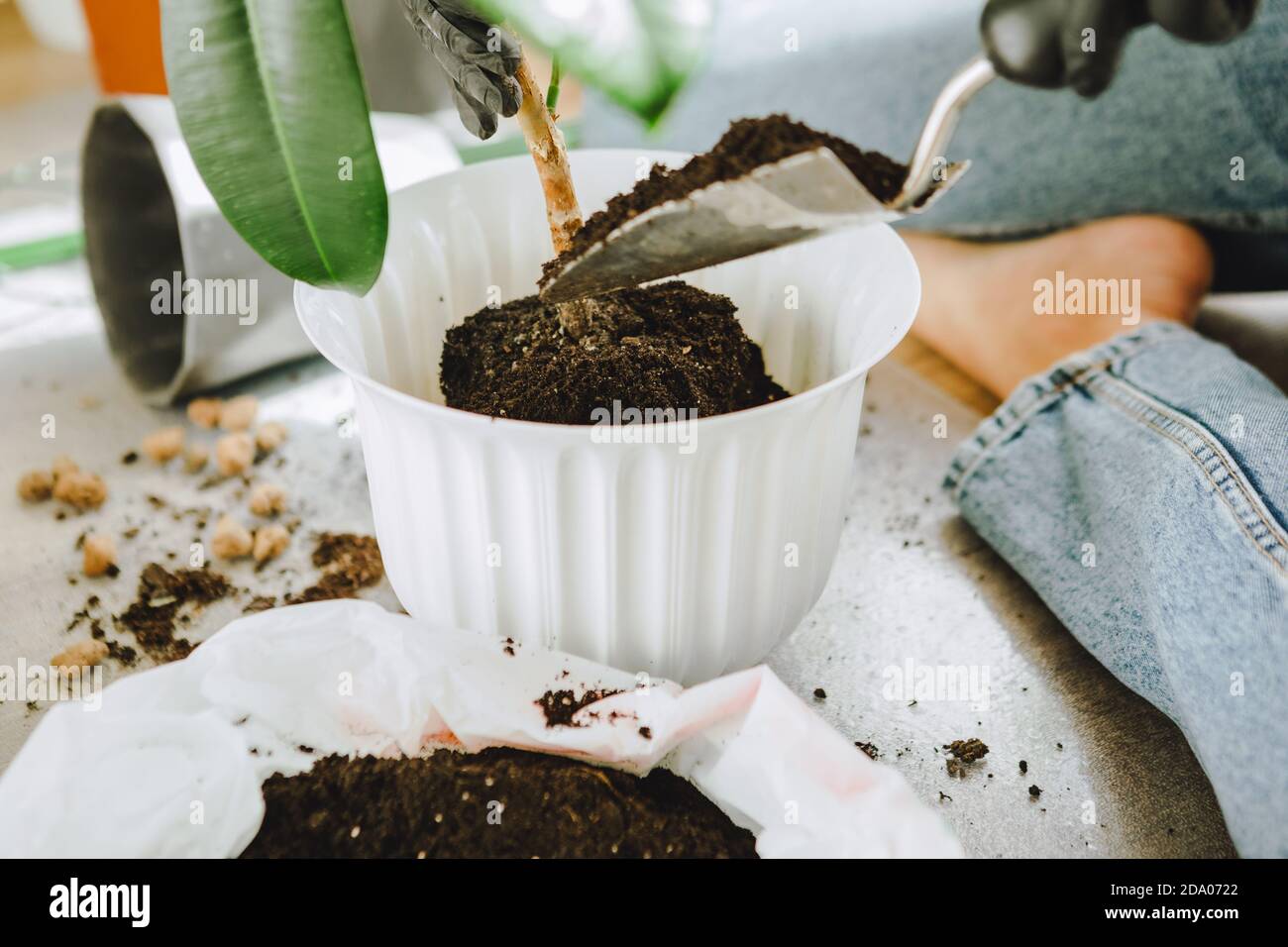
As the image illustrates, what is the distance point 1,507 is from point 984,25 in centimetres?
85

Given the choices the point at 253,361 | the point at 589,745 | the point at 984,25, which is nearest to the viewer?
the point at 984,25

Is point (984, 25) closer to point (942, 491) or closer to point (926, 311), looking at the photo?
point (942, 491)

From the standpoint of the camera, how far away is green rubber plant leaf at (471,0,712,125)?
1.52 feet

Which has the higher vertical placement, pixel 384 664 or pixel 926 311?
pixel 926 311

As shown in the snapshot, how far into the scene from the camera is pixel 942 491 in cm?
93

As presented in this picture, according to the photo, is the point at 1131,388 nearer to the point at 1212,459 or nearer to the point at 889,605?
the point at 1212,459

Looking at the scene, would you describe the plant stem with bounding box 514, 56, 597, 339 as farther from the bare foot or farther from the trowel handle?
the bare foot

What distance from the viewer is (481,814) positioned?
0.58m

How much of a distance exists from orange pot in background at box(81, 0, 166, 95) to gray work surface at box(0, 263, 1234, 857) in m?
0.47

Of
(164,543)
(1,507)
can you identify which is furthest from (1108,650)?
(1,507)

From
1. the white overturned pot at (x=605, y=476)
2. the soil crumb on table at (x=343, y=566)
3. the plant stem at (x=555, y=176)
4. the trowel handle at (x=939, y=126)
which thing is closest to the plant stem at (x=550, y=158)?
the plant stem at (x=555, y=176)

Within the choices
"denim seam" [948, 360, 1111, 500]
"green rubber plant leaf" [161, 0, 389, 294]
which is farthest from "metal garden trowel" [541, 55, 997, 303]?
"denim seam" [948, 360, 1111, 500]

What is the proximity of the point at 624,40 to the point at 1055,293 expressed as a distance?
745 mm
